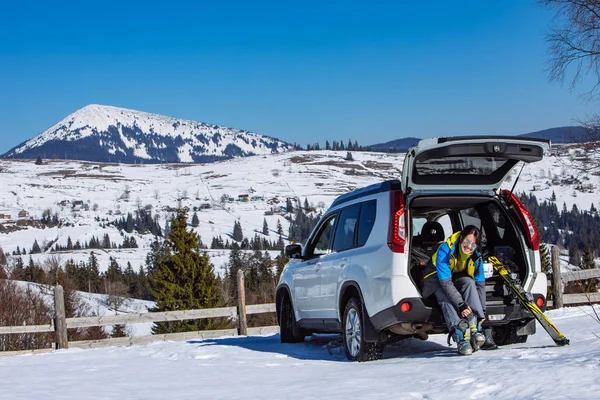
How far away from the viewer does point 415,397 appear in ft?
17.1

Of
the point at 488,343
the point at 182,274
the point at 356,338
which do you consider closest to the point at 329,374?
the point at 356,338

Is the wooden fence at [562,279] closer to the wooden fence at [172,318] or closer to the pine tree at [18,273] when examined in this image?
the wooden fence at [172,318]

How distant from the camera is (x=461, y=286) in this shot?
7.37 metres

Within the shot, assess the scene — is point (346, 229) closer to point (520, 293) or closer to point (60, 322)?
point (520, 293)

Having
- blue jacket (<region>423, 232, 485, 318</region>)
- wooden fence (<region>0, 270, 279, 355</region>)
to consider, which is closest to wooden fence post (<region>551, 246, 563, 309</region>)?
wooden fence (<region>0, 270, 279, 355</region>)

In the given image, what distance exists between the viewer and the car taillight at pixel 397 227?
7.22m

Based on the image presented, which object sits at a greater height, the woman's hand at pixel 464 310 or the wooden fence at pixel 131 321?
the woman's hand at pixel 464 310

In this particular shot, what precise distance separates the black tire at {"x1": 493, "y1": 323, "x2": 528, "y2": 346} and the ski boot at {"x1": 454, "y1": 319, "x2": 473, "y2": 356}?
127 centimetres

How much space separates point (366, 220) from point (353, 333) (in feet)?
4.09

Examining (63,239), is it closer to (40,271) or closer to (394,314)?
(40,271)

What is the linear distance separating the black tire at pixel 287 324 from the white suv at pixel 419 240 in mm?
1463

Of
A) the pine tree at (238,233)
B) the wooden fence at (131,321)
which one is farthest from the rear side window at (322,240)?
the pine tree at (238,233)

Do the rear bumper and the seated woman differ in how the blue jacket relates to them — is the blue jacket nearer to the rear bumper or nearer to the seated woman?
the seated woman

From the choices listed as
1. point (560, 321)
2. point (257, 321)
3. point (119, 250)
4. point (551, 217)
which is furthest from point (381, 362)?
point (551, 217)
